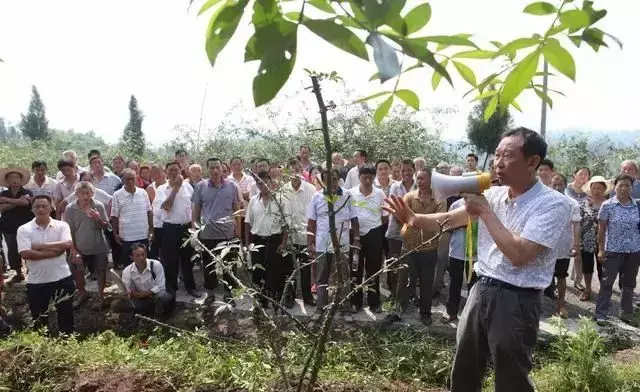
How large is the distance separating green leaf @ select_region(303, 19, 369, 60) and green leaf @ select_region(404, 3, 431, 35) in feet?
0.32

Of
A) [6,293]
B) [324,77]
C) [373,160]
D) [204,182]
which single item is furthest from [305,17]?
[373,160]

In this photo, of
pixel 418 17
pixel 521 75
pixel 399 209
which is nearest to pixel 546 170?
pixel 399 209

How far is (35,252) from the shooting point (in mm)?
4902

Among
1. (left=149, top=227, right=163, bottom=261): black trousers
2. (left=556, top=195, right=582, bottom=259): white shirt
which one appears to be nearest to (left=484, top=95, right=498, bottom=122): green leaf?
(left=556, top=195, right=582, bottom=259): white shirt

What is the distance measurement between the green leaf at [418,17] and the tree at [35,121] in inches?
2472

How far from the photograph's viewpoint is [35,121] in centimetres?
5819

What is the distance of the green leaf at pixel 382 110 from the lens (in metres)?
1.19

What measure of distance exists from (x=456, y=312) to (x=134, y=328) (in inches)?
145

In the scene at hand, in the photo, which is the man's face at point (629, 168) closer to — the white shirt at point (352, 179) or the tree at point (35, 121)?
the white shirt at point (352, 179)

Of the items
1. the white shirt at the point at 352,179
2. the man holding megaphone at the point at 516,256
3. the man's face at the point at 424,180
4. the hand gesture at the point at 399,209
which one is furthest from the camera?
the white shirt at the point at 352,179

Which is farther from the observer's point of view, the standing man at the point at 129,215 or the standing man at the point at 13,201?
the standing man at the point at 13,201

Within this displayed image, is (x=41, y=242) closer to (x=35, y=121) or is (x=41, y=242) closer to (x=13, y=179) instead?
(x=13, y=179)

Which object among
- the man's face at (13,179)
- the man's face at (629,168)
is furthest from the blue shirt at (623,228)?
the man's face at (13,179)

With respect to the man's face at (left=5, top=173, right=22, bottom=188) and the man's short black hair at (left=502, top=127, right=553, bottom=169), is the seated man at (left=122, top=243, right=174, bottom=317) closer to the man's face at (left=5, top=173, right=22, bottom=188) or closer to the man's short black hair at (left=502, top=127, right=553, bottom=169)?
the man's face at (left=5, top=173, right=22, bottom=188)
